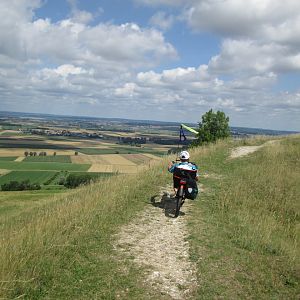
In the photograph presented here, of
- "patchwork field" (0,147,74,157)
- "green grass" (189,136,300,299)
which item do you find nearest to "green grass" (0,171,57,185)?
"patchwork field" (0,147,74,157)

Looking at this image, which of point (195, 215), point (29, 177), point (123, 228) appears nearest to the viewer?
point (123, 228)

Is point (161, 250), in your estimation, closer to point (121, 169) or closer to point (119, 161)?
point (121, 169)

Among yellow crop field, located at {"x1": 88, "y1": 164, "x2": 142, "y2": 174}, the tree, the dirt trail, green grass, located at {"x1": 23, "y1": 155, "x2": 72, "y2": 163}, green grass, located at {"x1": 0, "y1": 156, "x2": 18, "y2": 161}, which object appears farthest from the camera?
green grass, located at {"x1": 0, "y1": 156, "x2": 18, "y2": 161}

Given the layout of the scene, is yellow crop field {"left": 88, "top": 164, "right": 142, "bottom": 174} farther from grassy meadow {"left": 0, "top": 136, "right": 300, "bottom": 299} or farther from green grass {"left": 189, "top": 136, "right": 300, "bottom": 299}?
grassy meadow {"left": 0, "top": 136, "right": 300, "bottom": 299}

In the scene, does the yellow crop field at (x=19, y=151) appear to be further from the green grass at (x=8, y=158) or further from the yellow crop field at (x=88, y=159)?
the yellow crop field at (x=88, y=159)

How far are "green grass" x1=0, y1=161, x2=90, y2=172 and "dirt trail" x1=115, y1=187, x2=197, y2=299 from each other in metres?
47.9

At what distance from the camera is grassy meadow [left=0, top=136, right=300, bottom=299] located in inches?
216

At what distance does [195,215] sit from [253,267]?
341 centimetres

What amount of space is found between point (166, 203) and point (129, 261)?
4453 millimetres

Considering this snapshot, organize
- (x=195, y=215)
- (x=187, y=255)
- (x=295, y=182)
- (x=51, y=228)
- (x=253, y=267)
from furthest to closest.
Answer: (x=295, y=182) < (x=195, y=215) < (x=51, y=228) < (x=187, y=255) < (x=253, y=267)

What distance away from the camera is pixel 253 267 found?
20.8 feet

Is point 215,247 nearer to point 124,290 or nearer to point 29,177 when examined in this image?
point 124,290

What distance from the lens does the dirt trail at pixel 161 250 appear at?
575cm

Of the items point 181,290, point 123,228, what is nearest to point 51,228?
point 123,228
